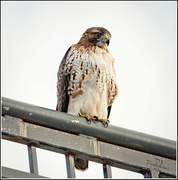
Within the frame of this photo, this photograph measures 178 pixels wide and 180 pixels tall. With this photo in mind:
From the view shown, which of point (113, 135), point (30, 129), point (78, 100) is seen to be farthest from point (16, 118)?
point (78, 100)

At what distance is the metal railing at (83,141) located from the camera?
298 centimetres

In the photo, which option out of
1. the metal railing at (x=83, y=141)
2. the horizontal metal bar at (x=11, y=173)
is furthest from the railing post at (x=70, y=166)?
the horizontal metal bar at (x=11, y=173)

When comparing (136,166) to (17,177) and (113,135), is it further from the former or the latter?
(17,177)

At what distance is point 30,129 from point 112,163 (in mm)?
614

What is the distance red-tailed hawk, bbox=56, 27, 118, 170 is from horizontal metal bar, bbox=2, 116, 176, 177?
3.30 m

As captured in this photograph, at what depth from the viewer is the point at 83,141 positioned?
321cm

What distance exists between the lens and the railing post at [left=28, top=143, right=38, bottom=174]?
9.29ft

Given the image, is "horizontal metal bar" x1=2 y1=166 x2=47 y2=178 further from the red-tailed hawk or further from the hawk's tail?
the red-tailed hawk

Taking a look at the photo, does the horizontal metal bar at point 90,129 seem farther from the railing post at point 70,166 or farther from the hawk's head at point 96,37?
the hawk's head at point 96,37

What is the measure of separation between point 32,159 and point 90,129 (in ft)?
1.72

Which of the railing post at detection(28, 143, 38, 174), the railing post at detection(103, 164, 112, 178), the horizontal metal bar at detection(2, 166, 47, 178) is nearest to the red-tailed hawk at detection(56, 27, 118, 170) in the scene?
the railing post at detection(103, 164, 112, 178)

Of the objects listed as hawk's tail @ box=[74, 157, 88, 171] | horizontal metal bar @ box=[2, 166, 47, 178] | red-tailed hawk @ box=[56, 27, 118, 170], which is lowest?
horizontal metal bar @ box=[2, 166, 47, 178]

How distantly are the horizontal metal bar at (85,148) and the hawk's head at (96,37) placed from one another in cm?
405

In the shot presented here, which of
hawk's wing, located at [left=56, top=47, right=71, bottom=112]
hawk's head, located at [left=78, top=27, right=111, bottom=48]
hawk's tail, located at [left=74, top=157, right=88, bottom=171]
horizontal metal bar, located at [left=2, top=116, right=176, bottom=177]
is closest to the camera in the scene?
horizontal metal bar, located at [left=2, top=116, right=176, bottom=177]
